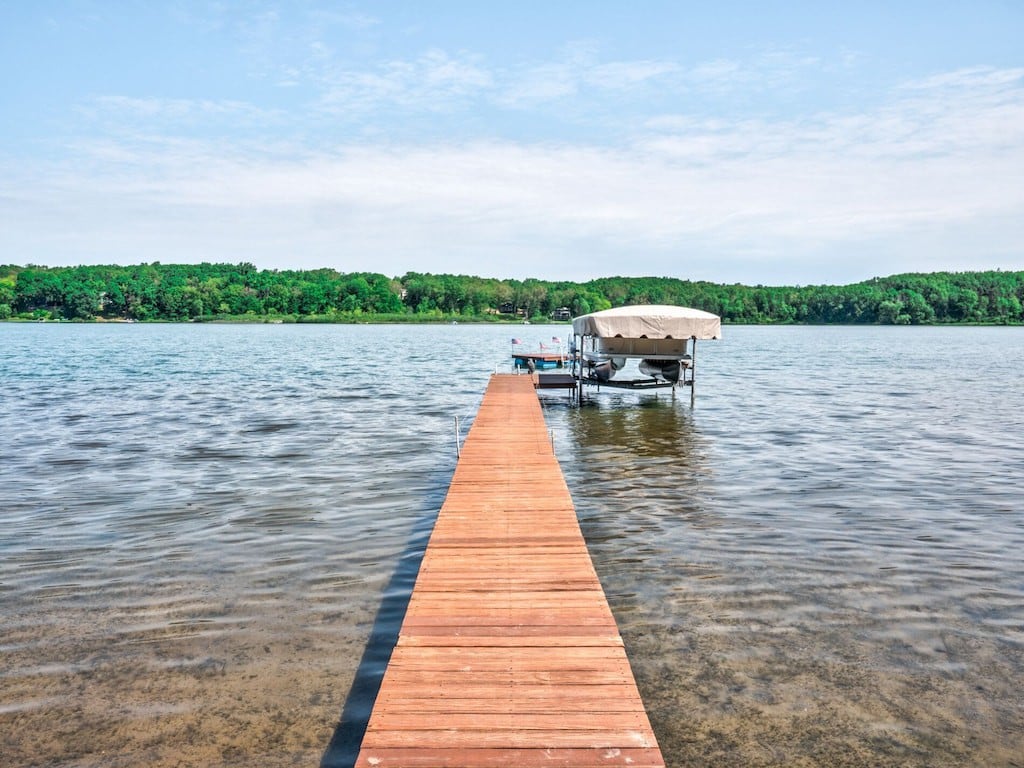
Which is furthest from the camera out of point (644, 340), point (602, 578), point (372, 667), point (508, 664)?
point (644, 340)

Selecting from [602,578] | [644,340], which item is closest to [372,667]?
[602,578]

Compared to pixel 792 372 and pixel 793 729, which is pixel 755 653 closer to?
pixel 793 729

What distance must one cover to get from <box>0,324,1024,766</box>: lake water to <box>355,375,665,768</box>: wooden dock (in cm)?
88

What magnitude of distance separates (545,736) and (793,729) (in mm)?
2418

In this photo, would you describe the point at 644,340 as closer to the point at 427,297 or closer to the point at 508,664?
the point at 508,664

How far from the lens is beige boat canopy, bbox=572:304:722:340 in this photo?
2177cm

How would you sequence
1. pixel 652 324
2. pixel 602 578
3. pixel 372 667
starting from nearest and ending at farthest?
pixel 372 667
pixel 602 578
pixel 652 324

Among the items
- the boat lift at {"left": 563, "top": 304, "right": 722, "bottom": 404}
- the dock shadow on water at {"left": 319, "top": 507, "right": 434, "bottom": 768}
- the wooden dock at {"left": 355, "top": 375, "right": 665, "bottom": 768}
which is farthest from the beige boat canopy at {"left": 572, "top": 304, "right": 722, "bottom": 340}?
the wooden dock at {"left": 355, "top": 375, "right": 665, "bottom": 768}

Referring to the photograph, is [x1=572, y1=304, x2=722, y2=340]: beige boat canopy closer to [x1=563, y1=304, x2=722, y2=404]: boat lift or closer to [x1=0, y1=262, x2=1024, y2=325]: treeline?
[x1=563, y1=304, x2=722, y2=404]: boat lift

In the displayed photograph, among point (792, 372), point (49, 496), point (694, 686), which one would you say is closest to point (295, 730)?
point (694, 686)

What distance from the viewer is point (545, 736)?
A: 422cm

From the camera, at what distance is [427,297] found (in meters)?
184

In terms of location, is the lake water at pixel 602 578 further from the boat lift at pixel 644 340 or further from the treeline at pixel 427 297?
the treeline at pixel 427 297

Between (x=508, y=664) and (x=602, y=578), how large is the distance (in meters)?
3.79
